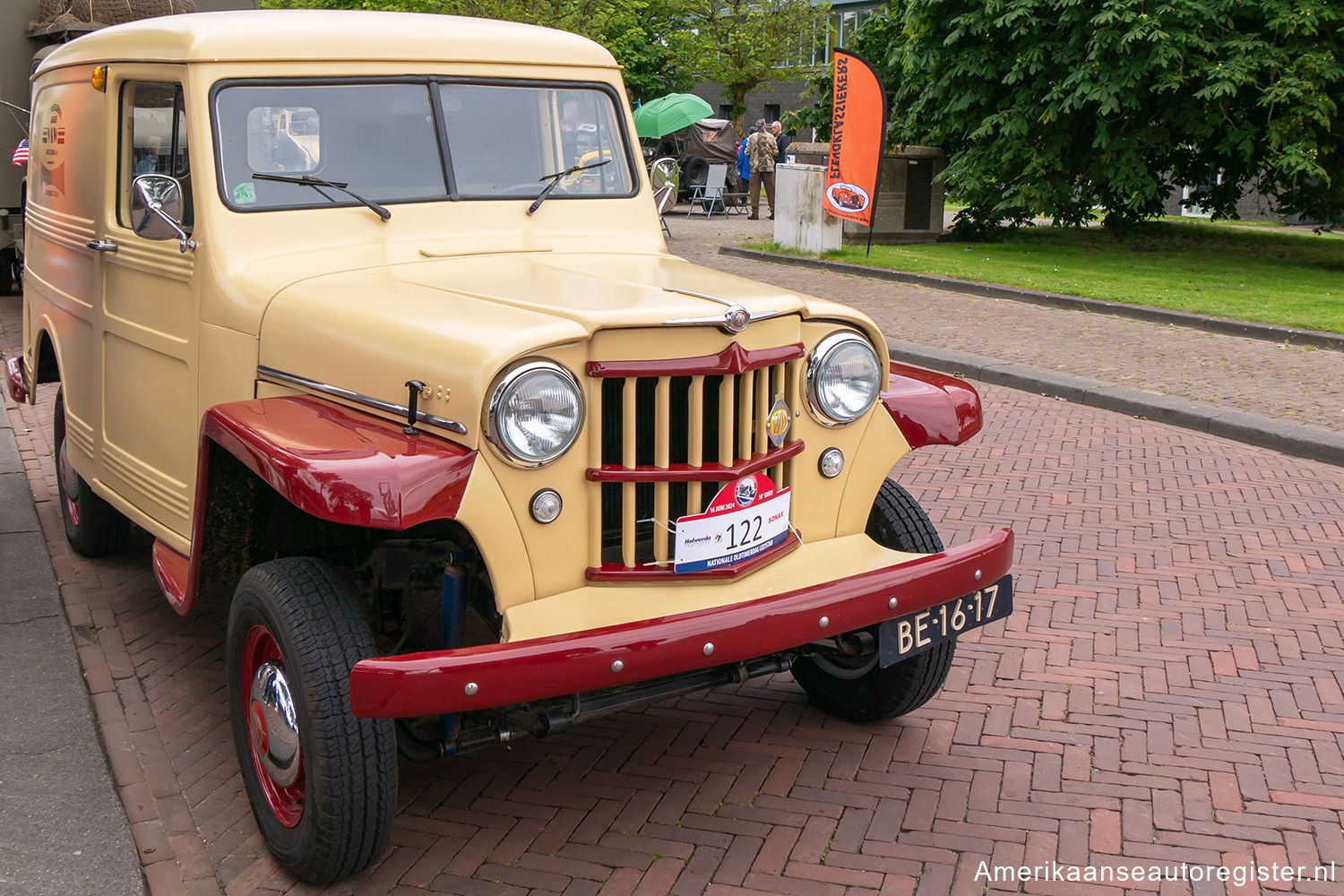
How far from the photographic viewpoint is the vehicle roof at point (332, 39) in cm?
383

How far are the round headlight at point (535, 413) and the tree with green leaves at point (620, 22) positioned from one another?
56.1 feet

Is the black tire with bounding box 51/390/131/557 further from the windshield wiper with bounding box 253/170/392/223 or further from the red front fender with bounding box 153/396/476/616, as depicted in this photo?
the red front fender with bounding box 153/396/476/616

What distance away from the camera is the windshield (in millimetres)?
3801

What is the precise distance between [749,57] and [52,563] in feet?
90.8

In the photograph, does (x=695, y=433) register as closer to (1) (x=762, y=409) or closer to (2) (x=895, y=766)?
(1) (x=762, y=409)

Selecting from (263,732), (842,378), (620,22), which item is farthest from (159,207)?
(620,22)

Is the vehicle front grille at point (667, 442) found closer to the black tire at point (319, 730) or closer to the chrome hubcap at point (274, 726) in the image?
the black tire at point (319, 730)

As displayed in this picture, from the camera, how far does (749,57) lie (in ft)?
101

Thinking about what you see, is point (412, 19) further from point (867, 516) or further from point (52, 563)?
point (52, 563)

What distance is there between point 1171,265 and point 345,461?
1556 centimetres

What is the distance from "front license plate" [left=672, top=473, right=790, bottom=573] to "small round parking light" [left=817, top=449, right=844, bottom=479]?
16 centimetres

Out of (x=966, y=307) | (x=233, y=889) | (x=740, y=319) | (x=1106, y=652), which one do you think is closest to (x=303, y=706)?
(x=233, y=889)

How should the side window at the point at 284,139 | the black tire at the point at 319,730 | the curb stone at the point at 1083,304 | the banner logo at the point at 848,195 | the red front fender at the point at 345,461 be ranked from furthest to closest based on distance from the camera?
the banner logo at the point at 848,195 → the curb stone at the point at 1083,304 → the side window at the point at 284,139 → the black tire at the point at 319,730 → the red front fender at the point at 345,461

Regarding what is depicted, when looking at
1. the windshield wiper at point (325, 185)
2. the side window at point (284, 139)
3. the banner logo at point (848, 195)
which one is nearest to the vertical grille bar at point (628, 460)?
the windshield wiper at point (325, 185)
